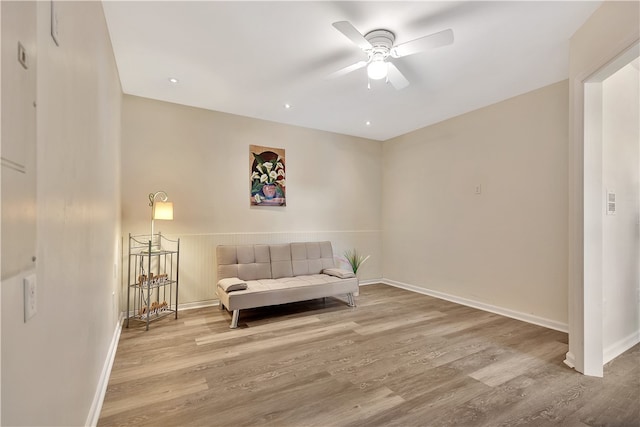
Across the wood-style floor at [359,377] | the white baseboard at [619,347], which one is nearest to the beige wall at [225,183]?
the wood-style floor at [359,377]

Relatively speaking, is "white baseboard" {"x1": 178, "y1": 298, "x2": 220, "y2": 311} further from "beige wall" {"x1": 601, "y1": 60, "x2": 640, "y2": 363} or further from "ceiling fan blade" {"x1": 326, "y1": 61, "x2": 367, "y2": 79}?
"beige wall" {"x1": 601, "y1": 60, "x2": 640, "y2": 363}

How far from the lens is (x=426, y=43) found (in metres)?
2.20

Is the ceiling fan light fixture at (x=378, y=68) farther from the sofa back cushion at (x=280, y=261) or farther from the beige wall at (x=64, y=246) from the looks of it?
the sofa back cushion at (x=280, y=261)

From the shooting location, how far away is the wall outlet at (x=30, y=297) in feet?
2.71

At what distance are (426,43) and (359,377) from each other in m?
2.56

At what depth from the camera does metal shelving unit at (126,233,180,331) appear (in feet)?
11.4

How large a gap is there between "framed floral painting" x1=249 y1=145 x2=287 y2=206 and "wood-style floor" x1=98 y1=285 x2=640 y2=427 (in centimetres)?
184

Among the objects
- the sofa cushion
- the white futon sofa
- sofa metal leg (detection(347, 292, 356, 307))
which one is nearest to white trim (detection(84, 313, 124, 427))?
the white futon sofa

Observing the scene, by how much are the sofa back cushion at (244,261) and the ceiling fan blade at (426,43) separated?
2977mm

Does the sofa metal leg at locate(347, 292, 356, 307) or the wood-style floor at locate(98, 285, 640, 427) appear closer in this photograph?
the wood-style floor at locate(98, 285, 640, 427)

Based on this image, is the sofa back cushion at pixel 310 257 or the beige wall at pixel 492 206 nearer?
the beige wall at pixel 492 206

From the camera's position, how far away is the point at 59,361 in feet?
3.77

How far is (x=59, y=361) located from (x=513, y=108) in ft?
15.2

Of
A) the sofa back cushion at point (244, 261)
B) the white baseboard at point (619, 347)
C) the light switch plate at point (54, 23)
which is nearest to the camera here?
the light switch plate at point (54, 23)
